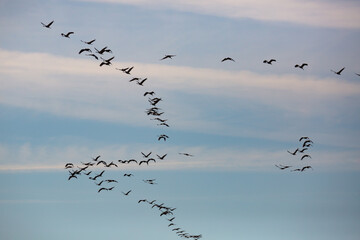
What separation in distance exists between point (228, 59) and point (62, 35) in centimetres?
2721

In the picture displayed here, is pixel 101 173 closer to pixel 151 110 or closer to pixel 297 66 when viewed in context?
pixel 151 110

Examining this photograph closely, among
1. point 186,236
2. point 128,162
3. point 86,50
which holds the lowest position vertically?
point 186,236

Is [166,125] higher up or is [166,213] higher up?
[166,125]

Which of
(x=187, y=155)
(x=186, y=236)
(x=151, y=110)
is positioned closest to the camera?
(x=187, y=155)

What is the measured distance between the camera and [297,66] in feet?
422

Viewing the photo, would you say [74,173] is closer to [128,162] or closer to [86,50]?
[128,162]

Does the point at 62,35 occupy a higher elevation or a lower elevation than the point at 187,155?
higher

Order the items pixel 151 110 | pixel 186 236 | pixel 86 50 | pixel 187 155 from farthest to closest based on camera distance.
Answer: pixel 186 236, pixel 151 110, pixel 187 155, pixel 86 50

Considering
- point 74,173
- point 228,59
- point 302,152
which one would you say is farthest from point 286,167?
point 74,173

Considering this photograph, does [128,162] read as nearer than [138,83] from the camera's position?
No

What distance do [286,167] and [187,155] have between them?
57.7 ft

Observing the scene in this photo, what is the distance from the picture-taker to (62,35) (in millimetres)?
118312

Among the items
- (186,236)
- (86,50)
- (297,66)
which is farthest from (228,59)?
(186,236)

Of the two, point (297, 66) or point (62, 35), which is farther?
point (297, 66)
